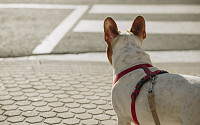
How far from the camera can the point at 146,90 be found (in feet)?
9.57

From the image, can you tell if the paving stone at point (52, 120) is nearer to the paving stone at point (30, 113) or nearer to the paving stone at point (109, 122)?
the paving stone at point (30, 113)

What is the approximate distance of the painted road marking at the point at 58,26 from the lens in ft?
25.0

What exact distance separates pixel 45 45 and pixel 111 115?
12.5 feet

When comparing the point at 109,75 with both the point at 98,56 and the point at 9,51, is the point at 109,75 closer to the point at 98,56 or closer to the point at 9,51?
the point at 98,56

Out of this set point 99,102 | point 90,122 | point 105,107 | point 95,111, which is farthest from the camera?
point 99,102

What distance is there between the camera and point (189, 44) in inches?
313

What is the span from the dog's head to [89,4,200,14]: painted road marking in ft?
23.1

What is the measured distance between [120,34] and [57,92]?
213 cm

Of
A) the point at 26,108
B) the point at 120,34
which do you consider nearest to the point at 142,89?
the point at 120,34

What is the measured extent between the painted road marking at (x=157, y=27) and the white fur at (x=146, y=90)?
17.6 ft

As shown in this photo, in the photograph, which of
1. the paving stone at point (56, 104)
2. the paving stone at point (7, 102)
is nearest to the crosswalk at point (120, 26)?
the paving stone at point (7, 102)

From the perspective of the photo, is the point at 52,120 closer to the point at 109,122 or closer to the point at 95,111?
the point at 95,111

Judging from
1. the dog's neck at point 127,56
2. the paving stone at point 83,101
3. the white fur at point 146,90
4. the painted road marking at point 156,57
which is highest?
the dog's neck at point 127,56

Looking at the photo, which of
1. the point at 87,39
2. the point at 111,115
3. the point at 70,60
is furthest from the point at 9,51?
the point at 111,115
